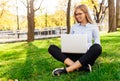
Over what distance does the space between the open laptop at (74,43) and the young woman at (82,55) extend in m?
0.11

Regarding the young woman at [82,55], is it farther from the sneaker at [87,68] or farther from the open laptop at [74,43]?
the open laptop at [74,43]

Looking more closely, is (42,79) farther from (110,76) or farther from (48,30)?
(48,30)

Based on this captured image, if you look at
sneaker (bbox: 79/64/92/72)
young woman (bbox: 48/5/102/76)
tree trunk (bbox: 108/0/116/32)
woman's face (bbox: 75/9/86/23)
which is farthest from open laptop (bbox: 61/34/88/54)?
tree trunk (bbox: 108/0/116/32)

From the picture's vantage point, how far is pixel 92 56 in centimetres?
603

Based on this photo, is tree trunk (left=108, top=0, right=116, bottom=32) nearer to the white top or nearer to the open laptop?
the white top

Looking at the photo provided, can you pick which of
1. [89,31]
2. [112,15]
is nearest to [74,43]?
[89,31]

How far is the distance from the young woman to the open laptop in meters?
0.11

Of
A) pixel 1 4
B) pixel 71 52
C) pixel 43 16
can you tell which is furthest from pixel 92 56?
pixel 43 16

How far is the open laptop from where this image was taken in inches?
241

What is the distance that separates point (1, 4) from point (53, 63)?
32.5 meters

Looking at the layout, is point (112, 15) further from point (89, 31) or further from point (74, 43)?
point (74, 43)

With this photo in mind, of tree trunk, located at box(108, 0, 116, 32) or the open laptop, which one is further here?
tree trunk, located at box(108, 0, 116, 32)

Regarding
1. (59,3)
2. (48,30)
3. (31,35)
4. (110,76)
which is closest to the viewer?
(110,76)

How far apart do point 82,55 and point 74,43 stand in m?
0.33
